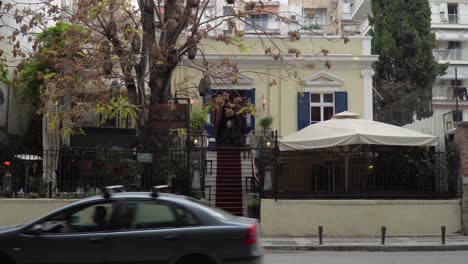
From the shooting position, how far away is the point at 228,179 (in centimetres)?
2083

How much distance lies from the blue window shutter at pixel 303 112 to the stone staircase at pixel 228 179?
429 cm

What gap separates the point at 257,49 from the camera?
2681 cm

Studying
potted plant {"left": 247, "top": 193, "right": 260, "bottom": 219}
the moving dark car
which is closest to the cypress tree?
potted plant {"left": 247, "top": 193, "right": 260, "bottom": 219}

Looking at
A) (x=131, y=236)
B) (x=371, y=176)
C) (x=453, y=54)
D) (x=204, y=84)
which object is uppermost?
(x=453, y=54)

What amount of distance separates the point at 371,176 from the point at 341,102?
9.93 metres

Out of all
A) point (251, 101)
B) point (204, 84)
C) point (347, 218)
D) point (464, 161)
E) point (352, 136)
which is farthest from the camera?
point (251, 101)

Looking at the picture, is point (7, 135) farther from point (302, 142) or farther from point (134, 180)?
point (302, 142)

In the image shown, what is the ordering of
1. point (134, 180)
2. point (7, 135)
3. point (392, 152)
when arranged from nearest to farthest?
point (134, 180) → point (392, 152) → point (7, 135)

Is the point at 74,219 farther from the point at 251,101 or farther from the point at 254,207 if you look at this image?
the point at 251,101

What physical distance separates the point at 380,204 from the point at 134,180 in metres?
7.71

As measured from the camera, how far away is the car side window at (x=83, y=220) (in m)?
7.26

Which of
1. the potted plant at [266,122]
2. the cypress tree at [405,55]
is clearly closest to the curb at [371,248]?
the potted plant at [266,122]

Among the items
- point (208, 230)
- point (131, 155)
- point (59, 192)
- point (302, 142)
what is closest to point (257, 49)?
point (302, 142)

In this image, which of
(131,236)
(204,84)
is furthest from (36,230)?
(204,84)
